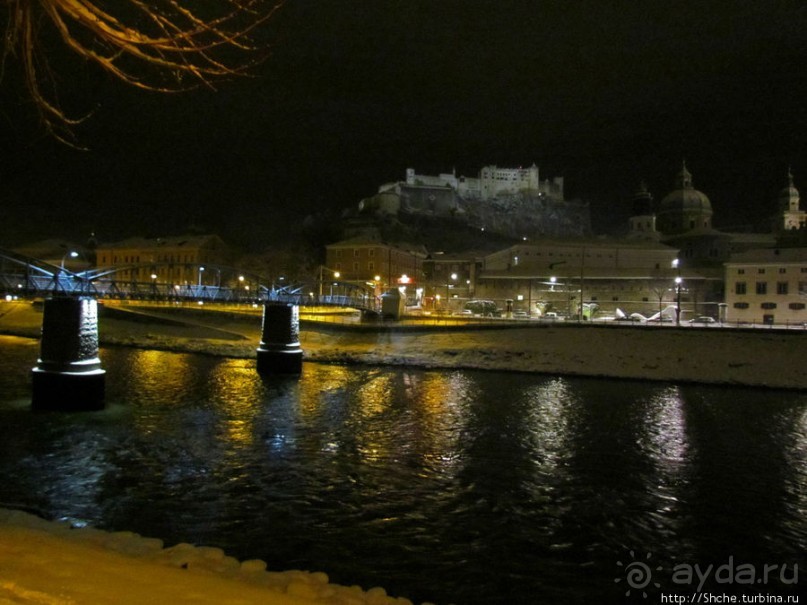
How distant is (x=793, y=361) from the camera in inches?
1385

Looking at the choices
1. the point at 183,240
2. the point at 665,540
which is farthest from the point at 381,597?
the point at 183,240

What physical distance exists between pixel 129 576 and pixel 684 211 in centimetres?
11084

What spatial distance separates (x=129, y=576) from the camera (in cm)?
610

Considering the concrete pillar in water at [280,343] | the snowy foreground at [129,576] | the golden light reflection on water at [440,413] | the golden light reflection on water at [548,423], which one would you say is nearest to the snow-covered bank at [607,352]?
the golden light reflection on water at [440,413]

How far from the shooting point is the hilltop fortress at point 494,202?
13350cm

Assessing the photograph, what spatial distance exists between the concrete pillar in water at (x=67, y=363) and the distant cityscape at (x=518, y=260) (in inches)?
279

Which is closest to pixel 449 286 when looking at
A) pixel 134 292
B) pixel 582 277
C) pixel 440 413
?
pixel 582 277

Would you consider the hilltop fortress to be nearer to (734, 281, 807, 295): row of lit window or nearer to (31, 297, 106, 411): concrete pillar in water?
(734, 281, 807, 295): row of lit window

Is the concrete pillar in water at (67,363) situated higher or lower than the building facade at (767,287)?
A: lower

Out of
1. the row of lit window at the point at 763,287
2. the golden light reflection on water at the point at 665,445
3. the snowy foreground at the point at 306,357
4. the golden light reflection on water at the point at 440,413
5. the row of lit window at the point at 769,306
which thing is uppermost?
the row of lit window at the point at 763,287

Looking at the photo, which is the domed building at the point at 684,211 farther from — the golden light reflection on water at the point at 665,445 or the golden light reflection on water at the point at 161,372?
the golden light reflection on water at the point at 161,372

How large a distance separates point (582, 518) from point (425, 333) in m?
33.9

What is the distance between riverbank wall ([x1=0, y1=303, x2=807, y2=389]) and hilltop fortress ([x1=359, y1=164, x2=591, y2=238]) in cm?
8002

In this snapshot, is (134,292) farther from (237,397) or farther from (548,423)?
(548,423)
